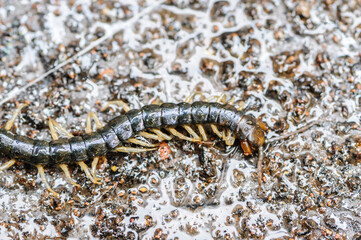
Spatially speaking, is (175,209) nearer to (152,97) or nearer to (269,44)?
(152,97)

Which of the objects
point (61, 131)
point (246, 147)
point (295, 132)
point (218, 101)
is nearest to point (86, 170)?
point (61, 131)

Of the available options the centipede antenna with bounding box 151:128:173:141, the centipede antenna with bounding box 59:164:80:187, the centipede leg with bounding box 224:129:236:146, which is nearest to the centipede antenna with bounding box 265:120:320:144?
the centipede leg with bounding box 224:129:236:146

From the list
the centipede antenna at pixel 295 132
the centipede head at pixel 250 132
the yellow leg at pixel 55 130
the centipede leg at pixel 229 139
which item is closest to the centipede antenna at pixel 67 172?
the yellow leg at pixel 55 130

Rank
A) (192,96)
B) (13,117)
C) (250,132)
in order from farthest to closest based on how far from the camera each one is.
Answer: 1. (192,96)
2. (13,117)
3. (250,132)

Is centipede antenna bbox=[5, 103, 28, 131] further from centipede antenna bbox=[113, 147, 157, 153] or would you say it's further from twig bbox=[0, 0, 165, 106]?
centipede antenna bbox=[113, 147, 157, 153]

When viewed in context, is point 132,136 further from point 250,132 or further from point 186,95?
point 250,132

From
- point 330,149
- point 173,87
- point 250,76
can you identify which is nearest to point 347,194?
point 330,149
